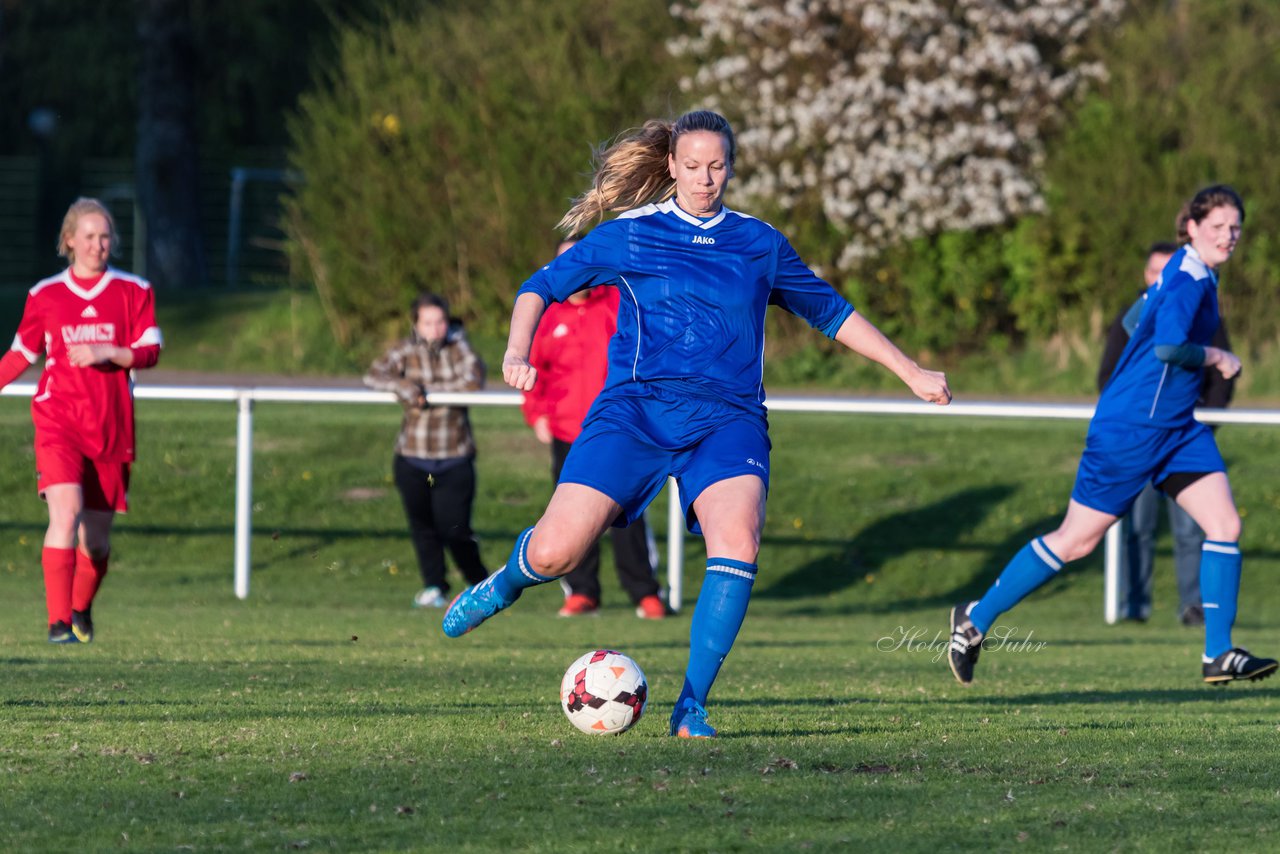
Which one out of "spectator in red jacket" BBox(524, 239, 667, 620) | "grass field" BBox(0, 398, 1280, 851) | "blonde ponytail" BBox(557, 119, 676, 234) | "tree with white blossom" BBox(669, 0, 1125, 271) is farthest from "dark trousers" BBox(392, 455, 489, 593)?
"tree with white blossom" BBox(669, 0, 1125, 271)

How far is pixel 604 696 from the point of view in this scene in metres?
5.94

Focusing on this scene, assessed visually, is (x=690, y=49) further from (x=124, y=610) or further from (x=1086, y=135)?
(x=124, y=610)

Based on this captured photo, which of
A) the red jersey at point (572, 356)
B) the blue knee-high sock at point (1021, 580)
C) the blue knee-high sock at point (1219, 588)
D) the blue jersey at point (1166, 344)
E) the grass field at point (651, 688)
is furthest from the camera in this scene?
the red jersey at point (572, 356)

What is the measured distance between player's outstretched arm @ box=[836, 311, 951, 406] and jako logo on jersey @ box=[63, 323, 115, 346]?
13.8ft

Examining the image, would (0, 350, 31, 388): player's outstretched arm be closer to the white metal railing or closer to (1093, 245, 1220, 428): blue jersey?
the white metal railing

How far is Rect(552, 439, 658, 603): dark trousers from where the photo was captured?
1182 cm

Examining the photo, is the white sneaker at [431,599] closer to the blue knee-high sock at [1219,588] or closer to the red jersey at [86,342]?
the red jersey at [86,342]

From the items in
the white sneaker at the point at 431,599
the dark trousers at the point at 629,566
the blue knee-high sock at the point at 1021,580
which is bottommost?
the white sneaker at the point at 431,599

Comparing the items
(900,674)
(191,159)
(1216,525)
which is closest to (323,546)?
(900,674)

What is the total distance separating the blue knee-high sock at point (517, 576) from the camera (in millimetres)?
6035

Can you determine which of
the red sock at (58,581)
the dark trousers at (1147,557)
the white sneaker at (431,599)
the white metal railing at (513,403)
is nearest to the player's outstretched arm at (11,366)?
the red sock at (58,581)

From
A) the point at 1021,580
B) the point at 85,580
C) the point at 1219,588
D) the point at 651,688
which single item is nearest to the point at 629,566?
the point at 85,580

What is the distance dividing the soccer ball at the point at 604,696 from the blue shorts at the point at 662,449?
1.53 ft

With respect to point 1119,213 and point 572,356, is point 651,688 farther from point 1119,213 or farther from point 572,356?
point 1119,213
